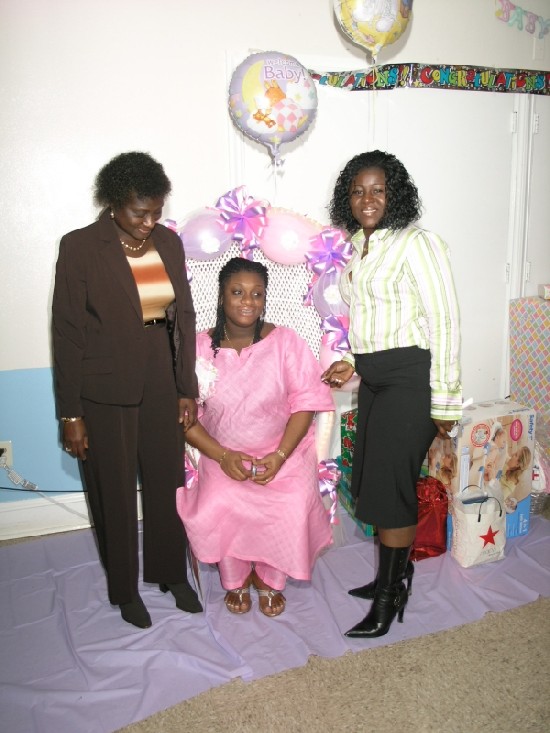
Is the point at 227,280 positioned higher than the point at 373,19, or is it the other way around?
the point at 373,19

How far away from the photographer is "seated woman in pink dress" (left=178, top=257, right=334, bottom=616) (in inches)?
85.5

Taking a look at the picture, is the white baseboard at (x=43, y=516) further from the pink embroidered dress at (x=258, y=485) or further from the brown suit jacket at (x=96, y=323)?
the brown suit jacket at (x=96, y=323)

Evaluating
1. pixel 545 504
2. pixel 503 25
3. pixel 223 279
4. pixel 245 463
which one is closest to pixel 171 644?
pixel 245 463

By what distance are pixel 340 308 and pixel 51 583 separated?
1643mm

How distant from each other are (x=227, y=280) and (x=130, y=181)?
1.72 ft

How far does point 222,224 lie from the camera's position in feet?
7.59

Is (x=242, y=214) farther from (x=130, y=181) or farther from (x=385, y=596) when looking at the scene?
(x=385, y=596)

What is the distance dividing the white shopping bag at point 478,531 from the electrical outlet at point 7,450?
2.04 m

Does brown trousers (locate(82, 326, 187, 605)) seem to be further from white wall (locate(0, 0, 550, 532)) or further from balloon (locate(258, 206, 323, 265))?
white wall (locate(0, 0, 550, 532))

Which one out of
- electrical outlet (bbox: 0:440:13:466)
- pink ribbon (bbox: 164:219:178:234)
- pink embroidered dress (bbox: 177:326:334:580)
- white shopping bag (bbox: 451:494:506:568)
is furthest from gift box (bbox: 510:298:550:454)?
electrical outlet (bbox: 0:440:13:466)

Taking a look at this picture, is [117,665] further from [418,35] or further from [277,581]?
[418,35]

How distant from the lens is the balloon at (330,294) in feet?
7.57

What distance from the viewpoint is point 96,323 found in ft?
6.37

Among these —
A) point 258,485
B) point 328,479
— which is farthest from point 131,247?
point 328,479
